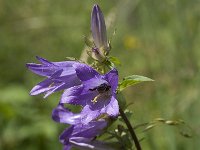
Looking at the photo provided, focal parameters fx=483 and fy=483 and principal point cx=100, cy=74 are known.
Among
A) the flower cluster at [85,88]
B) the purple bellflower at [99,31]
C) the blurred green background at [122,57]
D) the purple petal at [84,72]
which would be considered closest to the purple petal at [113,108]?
the flower cluster at [85,88]

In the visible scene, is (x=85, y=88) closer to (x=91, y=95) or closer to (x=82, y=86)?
(x=82, y=86)

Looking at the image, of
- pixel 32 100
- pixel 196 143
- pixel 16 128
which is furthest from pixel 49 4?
pixel 196 143

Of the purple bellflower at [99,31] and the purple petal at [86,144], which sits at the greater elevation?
the purple bellflower at [99,31]

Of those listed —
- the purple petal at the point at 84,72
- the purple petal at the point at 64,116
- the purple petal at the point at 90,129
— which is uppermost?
the purple petal at the point at 84,72

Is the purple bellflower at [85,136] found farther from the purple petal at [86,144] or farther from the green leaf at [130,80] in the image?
the green leaf at [130,80]

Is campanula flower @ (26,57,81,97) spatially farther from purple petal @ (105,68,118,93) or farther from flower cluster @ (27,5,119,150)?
purple petal @ (105,68,118,93)

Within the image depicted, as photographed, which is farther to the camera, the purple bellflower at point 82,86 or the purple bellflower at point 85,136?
the purple bellflower at point 85,136

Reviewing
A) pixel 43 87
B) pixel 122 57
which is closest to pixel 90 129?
pixel 43 87
